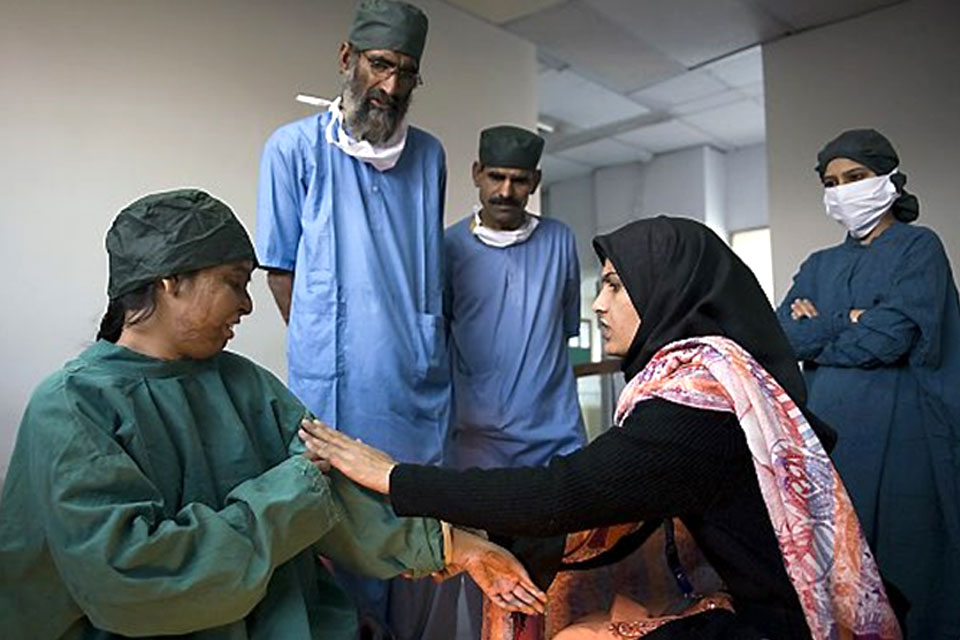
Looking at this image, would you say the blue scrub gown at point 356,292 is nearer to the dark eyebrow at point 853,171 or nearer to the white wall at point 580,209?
the dark eyebrow at point 853,171

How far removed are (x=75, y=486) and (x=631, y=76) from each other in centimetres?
462

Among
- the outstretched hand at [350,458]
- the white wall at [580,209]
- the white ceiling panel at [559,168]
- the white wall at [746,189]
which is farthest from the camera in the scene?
the white wall at [580,209]

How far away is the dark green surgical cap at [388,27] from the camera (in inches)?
79.7

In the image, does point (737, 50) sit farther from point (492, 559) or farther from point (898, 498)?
point (492, 559)

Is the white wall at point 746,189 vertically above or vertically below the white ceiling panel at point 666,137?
below

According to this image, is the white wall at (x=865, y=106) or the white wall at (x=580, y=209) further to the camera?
the white wall at (x=580, y=209)

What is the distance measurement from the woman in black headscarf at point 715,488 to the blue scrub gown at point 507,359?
1118 mm

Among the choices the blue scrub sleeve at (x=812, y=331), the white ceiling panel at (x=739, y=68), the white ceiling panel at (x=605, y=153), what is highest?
the white ceiling panel at (x=739, y=68)

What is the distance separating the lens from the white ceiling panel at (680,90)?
5.31m

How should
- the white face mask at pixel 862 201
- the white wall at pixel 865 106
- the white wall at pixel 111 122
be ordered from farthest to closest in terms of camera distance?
the white wall at pixel 865 106
the white face mask at pixel 862 201
the white wall at pixel 111 122

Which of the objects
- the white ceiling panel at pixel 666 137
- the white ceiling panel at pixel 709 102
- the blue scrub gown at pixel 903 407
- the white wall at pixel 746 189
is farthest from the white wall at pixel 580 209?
the blue scrub gown at pixel 903 407

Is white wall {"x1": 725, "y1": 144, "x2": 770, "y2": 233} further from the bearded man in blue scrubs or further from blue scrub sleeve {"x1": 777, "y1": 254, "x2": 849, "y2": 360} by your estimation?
the bearded man in blue scrubs

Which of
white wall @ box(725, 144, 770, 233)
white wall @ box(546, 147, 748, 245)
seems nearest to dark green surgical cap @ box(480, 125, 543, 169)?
white wall @ box(546, 147, 748, 245)

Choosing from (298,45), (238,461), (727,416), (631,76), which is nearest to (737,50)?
(631,76)
